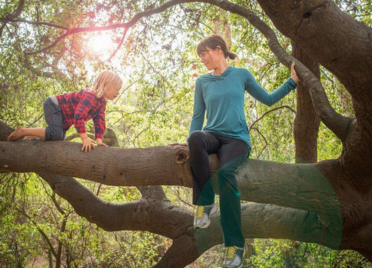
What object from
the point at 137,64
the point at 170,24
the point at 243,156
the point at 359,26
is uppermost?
the point at 170,24

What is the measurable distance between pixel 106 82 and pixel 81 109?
0.33m

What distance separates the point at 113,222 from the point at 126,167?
5.10ft

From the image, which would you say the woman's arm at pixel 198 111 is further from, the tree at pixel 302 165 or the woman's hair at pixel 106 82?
the woman's hair at pixel 106 82

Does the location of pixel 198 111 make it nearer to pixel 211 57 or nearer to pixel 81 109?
pixel 211 57

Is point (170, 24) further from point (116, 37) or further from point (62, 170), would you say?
point (62, 170)

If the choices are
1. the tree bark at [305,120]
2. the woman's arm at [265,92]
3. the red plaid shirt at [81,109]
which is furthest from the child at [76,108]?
the tree bark at [305,120]

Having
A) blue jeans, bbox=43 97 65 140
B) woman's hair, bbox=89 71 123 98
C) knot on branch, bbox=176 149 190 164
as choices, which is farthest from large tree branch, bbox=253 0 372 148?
blue jeans, bbox=43 97 65 140

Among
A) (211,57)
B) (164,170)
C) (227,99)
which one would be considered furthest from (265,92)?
(164,170)

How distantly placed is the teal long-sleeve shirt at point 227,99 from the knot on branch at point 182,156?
243 millimetres

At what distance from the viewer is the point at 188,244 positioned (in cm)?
405

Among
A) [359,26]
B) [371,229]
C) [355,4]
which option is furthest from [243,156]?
[355,4]

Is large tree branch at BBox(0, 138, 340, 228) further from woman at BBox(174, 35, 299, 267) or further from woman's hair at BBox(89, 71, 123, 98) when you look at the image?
woman's hair at BBox(89, 71, 123, 98)

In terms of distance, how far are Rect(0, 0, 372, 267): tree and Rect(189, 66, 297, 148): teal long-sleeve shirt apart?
244mm

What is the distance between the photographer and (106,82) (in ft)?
10.9
